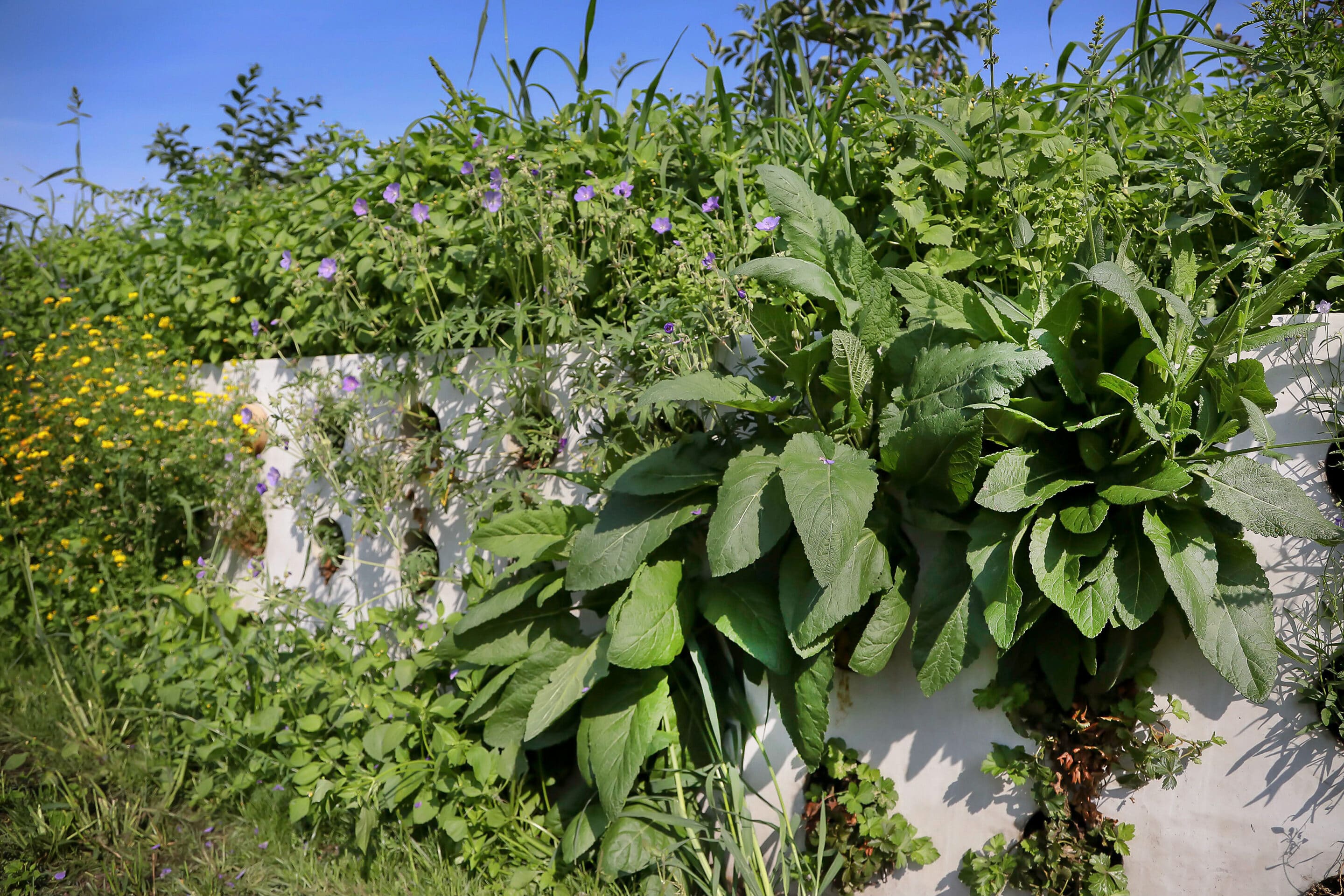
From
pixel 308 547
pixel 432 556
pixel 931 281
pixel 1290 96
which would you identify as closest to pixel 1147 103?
pixel 1290 96

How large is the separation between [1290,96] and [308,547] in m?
3.39

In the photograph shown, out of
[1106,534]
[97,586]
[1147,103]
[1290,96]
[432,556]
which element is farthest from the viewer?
[97,586]

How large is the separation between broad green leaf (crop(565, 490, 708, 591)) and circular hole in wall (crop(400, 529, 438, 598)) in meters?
0.95

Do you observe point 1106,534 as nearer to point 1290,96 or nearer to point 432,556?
point 1290,96

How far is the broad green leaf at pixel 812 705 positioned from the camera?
6.56 feet

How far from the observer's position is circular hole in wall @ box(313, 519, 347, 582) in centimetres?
343

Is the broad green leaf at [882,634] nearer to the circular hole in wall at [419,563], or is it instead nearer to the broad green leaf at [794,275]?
the broad green leaf at [794,275]

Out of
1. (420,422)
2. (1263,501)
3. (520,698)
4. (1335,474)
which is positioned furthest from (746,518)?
(420,422)

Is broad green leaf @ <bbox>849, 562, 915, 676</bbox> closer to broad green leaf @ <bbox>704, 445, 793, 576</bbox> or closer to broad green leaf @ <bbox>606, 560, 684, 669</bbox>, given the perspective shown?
broad green leaf @ <bbox>704, 445, 793, 576</bbox>

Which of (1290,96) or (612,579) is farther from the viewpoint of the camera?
(612,579)

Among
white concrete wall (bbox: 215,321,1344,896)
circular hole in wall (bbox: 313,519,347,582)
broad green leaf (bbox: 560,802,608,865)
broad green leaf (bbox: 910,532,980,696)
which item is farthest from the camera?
circular hole in wall (bbox: 313,519,347,582)

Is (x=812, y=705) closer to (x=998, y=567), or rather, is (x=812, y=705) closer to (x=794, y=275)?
(x=998, y=567)

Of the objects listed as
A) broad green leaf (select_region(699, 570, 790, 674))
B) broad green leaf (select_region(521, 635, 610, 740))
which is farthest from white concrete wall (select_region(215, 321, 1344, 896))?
broad green leaf (select_region(521, 635, 610, 740))

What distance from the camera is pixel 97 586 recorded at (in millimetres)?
3631
